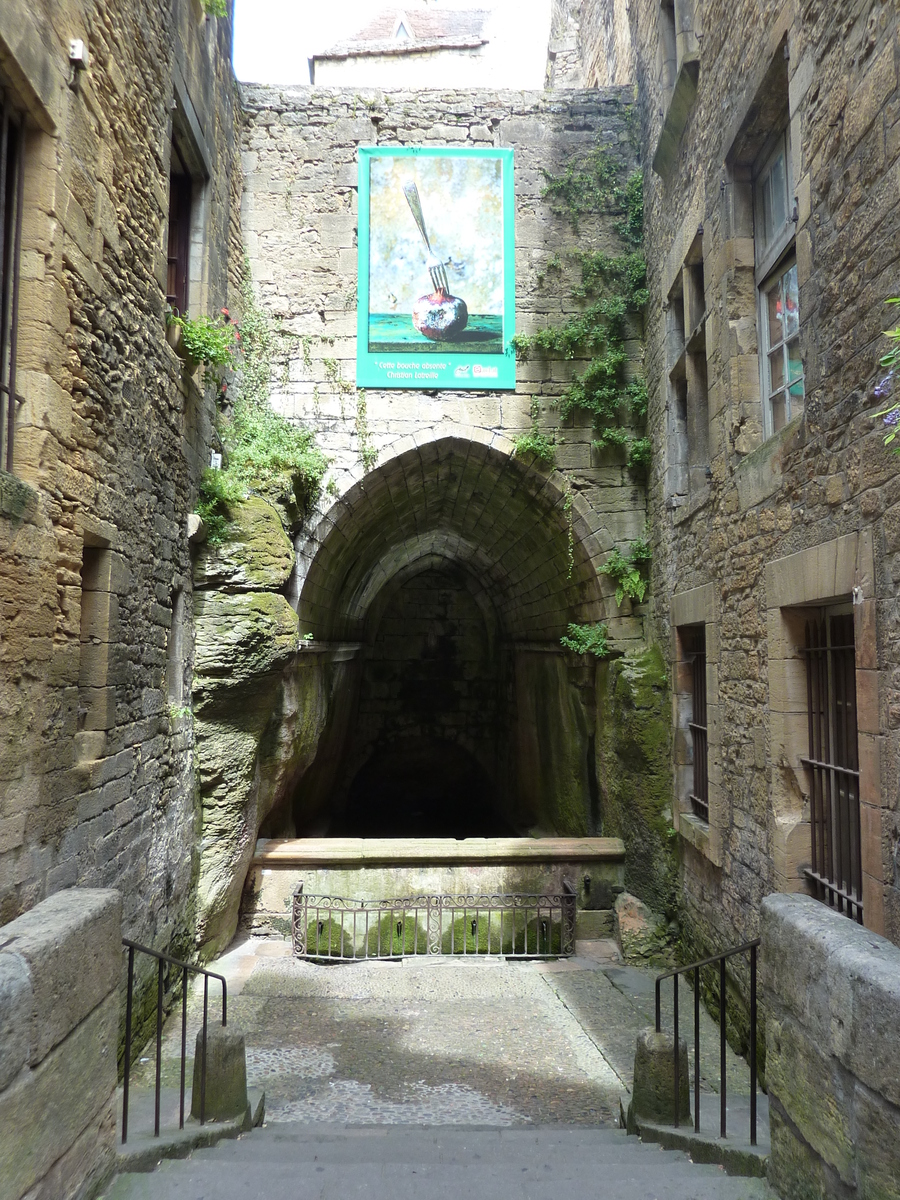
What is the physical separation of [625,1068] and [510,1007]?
1.21m

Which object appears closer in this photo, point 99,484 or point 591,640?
point 99,484

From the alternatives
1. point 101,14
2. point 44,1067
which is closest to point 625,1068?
point 44,1067

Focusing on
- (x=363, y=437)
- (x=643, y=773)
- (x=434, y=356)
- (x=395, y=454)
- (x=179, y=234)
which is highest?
(x=179, y=234)

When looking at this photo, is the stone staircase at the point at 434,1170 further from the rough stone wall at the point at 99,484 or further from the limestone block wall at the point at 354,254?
Result: the limestone block wall at the point at 354,254

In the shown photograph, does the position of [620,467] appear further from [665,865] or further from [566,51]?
[566,51]

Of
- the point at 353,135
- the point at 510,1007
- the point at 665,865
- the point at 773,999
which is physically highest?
the point at 353,135

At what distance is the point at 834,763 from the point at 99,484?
394 cm

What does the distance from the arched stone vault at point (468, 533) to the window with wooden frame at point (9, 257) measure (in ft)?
14.6

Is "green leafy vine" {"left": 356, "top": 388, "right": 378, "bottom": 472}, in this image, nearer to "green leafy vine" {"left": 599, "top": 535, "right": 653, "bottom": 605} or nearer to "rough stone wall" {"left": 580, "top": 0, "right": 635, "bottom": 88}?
"green leafy vine" {"left": 599, "top": 535, "right": 653, "bottom": 605}

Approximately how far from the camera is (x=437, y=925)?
7.36 m

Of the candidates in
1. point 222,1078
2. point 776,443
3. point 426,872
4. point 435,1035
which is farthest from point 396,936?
point 776,443

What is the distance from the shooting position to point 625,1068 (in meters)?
→ 4.92

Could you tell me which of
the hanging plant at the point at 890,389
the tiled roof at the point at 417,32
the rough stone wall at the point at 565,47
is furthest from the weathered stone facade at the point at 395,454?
the tiled roof at the point at 417,32

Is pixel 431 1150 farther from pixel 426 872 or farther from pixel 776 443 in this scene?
pixel 426 872
